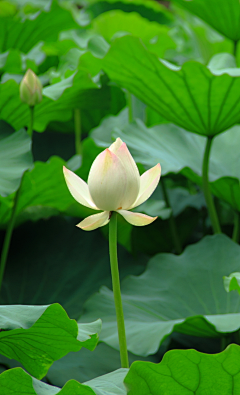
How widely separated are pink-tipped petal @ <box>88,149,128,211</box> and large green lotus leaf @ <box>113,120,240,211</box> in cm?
49

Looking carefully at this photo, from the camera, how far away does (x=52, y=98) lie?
0.97m

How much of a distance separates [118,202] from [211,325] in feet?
1.07

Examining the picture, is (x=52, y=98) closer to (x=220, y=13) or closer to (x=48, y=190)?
(x=48, y=190)

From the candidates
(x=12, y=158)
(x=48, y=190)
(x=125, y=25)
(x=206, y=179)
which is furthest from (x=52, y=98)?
(x=125, y=25)

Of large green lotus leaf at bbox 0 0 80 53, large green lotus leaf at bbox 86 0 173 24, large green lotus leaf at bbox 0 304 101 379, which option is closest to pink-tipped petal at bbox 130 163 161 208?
large green lotus leaf at bbox 0 304 101 379

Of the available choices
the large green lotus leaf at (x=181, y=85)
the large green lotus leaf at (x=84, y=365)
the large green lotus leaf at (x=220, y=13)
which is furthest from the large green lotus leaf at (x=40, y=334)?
the large green lotus leaf at (x=220, y=13)

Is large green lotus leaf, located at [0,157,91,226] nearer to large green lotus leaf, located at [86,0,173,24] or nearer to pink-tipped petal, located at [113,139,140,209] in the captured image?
pink-tipped petal, located at [113,139,140,209]

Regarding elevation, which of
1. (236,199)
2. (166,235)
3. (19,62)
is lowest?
(166,235)

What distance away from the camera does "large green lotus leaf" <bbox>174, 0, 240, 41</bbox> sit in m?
1.12

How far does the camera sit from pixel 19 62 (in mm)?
1334

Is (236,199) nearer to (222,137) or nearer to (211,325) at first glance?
(222,137)

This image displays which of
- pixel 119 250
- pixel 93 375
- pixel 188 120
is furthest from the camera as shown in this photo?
pixel 119 250

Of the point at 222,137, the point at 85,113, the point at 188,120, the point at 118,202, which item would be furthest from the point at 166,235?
the point at 118,202

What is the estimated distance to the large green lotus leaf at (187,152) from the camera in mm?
1049
